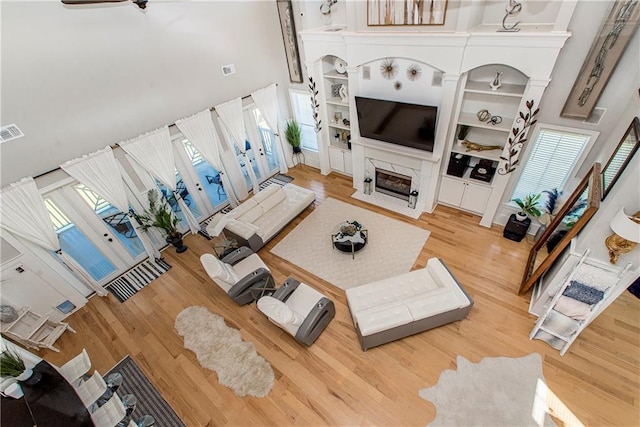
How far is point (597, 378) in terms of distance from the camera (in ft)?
11.1

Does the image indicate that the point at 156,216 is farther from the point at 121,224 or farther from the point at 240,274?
the point at 240,274

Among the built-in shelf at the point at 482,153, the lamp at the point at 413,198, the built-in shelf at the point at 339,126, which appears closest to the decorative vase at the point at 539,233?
the built-in shelf at the point at 482,153

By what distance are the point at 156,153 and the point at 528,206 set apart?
21.9ft

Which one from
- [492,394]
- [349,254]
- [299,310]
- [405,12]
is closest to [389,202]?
[349,254]

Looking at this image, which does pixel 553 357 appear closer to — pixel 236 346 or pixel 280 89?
pixel 236 346

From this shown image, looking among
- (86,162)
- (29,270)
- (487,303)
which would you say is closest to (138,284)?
(29,270)

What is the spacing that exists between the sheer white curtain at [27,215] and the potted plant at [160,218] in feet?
4.05

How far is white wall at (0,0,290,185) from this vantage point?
3613 mm

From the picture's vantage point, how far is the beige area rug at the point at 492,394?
317 cm

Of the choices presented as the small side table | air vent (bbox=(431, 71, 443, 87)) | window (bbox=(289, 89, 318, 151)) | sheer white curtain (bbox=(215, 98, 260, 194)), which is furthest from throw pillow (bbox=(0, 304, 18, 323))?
the small side table

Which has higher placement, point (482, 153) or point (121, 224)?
point (482, 153)

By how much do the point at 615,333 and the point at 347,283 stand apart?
3708mm

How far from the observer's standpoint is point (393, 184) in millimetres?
6391

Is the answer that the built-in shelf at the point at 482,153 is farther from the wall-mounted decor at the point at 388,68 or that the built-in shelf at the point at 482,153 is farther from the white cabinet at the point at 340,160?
the white cabinet at the point at 340,160
